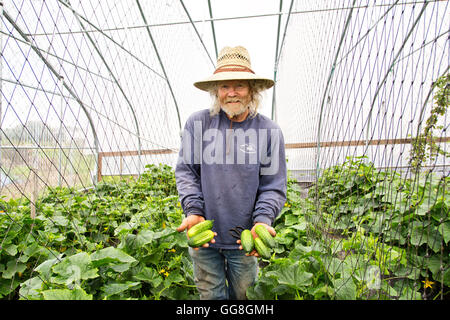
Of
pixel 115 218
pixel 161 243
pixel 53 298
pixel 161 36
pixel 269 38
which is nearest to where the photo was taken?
pixel 53 298

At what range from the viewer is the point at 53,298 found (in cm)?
151

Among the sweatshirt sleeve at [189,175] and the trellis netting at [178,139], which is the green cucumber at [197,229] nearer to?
the sweatshirt sleeve at [189,175]

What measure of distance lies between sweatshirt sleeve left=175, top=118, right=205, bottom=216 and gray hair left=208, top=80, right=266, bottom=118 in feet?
0.67

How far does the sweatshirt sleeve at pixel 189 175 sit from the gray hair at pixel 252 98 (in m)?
0.20

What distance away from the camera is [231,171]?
2090mm

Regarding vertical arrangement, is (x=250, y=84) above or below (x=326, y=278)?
above

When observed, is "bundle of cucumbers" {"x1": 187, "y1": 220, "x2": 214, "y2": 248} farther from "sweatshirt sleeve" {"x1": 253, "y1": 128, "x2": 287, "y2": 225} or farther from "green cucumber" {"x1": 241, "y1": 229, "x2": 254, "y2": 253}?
"sweatshirt sleeve" {"x1": 253, "y1": 128, "x2": 287, "y2": 225}

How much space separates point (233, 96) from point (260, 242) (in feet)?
3.36

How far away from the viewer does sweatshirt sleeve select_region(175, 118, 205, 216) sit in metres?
2.11
